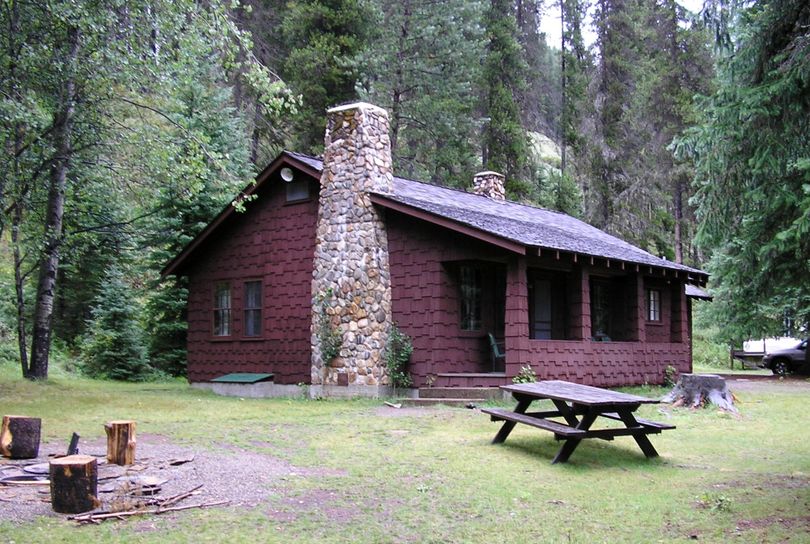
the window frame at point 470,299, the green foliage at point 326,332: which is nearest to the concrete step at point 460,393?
the window frame at point 470,299

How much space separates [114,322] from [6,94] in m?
9.91

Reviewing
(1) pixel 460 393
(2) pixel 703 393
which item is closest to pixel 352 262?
(1) pixel 460 393

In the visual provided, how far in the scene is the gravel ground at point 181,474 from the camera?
6.16 metres

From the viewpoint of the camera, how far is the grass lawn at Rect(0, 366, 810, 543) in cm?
572

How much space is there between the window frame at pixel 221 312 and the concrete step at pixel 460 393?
6060 millimetres

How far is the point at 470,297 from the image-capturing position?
15.9m

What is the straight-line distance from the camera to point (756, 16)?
7.19 m

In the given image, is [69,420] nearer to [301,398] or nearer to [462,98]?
[301,398]

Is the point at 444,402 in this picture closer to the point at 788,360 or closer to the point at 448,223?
the point at 448,223

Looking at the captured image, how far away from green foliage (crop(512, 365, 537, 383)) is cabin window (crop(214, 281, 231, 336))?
25.6 feet

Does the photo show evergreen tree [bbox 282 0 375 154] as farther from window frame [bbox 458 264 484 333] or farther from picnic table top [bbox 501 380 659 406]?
picnic table top [bbox 501 380 659 406]

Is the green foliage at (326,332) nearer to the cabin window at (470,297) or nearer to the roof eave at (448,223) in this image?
the roof eave at (448,223)

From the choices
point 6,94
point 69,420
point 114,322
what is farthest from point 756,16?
point 114,322

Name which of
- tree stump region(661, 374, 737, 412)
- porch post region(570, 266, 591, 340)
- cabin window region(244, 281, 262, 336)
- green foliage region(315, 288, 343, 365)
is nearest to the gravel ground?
green foliage region(315, 288, 343, 365)
